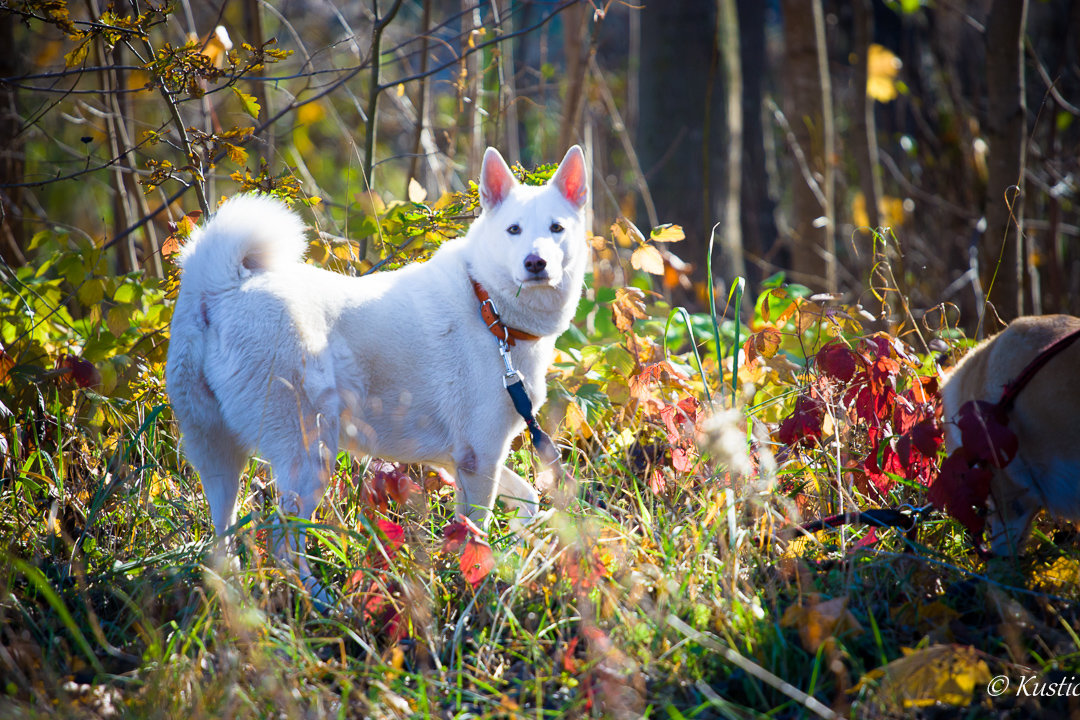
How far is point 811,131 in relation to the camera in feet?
18.0

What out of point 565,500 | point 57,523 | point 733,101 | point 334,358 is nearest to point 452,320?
point 334,358

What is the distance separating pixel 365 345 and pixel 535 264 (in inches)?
24.9

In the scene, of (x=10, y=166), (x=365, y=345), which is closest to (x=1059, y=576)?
(x=365, y=345)

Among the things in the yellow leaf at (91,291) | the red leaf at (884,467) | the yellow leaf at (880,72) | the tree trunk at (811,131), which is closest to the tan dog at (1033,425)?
the red leaf at (884,467)

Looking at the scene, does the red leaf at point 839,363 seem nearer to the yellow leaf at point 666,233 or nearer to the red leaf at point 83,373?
the yellow leaf at point 666,233

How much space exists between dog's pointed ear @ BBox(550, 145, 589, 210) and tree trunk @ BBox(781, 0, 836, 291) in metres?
2.73

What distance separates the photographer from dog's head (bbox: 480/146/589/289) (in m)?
2.58

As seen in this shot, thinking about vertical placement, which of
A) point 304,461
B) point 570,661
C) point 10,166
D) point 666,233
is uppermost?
point 10,166

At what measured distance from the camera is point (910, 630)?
1.97 m

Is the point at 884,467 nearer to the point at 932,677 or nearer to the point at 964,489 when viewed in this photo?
the point at 964,489

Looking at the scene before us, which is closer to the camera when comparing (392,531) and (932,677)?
→ (932,677)

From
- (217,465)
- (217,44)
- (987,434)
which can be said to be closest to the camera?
(987,434)

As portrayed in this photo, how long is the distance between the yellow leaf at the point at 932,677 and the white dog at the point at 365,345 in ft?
3.87

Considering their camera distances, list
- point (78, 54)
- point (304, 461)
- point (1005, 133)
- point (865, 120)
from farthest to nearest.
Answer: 1. point (865, 120)
2. point (1005, 133)
3. point (78, 54)
4. point (304, 461)
